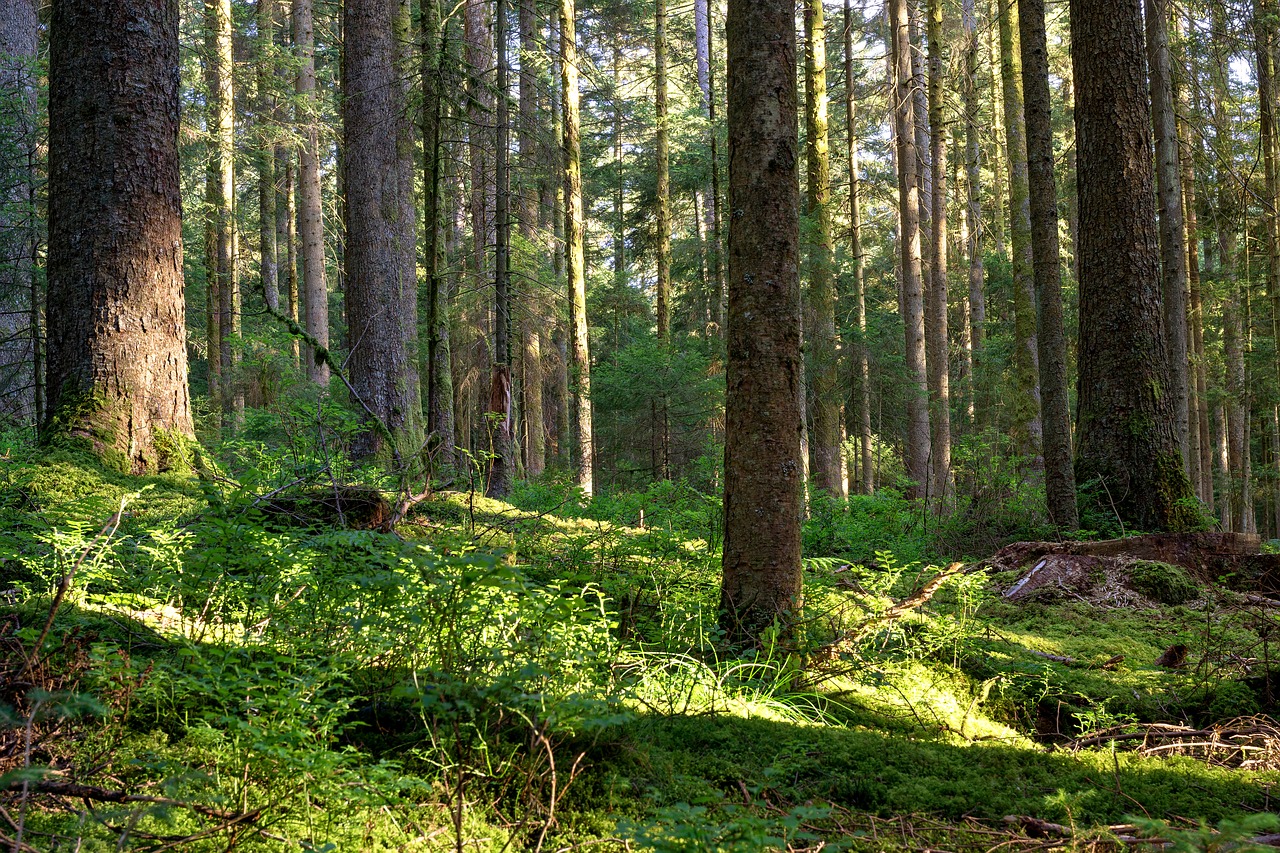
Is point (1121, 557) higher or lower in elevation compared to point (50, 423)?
lower

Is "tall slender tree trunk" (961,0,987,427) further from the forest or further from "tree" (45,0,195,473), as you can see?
"tree" (45,0,195,473)

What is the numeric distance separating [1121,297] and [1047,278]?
895 mm

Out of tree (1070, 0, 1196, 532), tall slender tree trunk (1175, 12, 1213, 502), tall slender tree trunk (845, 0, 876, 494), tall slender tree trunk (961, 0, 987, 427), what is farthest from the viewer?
tall slender tree trunk (1175, 12, 1213, 502)

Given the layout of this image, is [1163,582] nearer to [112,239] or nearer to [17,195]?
[112,239]

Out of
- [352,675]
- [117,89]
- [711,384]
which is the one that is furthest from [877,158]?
[352,675]

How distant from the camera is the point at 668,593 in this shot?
521 centimetres

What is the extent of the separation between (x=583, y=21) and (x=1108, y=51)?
27185 millimetres

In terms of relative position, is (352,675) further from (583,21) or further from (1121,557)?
(583,21)

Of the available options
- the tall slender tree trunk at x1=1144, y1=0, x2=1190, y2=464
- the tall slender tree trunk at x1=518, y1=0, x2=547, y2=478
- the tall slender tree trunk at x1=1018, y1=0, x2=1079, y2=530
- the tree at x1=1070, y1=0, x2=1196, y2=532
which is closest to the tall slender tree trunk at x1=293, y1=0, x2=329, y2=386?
the tall slender tree trunk at x1=518, y1=0, x2=547, y2=478

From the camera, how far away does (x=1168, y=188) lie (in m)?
13.8

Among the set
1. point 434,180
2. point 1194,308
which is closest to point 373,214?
point 434,180

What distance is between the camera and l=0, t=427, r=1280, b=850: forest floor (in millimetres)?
2354

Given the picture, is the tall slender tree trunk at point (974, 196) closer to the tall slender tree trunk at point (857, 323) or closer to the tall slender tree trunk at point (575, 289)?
the tall slender tree trunk at point (857, 323)

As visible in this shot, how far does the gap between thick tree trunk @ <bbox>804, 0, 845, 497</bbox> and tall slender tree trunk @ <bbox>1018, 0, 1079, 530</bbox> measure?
4839 mm
